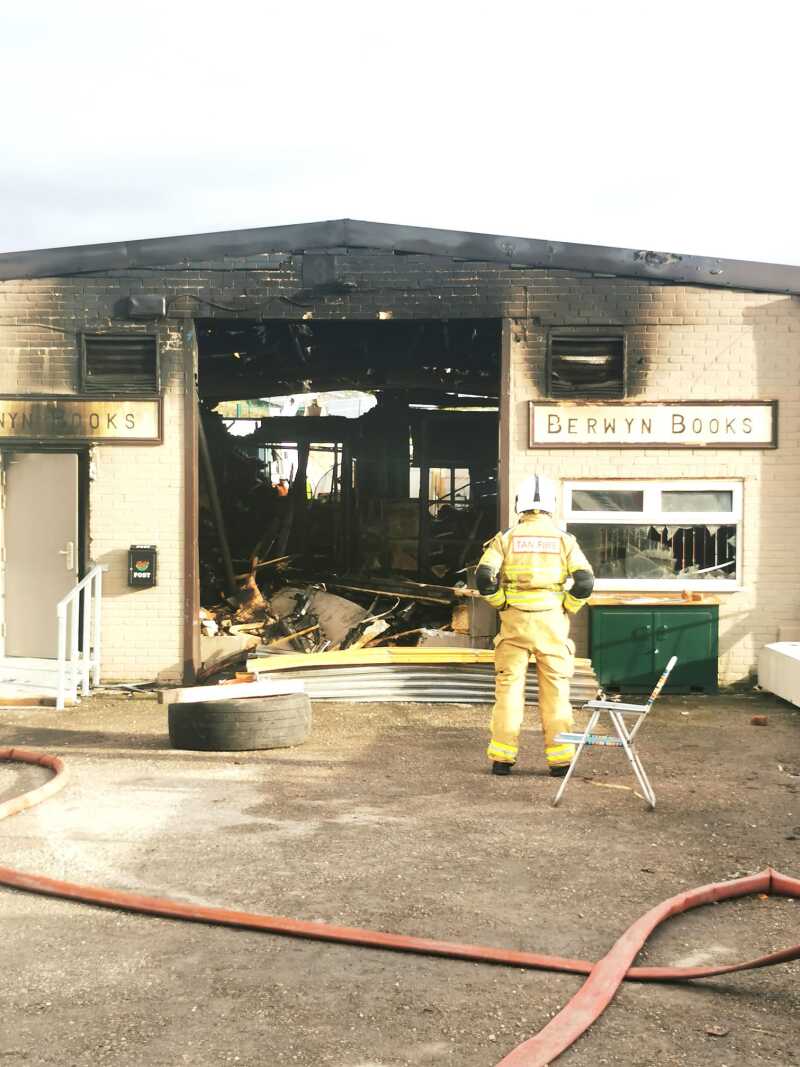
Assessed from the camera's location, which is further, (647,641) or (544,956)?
(647,641)

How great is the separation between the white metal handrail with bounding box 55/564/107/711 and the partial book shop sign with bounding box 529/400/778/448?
15.9ft

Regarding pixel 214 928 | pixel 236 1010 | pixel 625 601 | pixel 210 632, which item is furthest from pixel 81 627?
pixel 236 1010

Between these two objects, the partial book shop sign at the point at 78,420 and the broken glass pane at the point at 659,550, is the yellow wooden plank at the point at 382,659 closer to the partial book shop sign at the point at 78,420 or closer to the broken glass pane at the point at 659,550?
the broken glass pane at the point at 659,550

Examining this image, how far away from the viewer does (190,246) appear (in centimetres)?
1299

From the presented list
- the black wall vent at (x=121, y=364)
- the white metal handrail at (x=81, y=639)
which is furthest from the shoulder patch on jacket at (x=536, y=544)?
the black wall vent at (x=121, y=364)

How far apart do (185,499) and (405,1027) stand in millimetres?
9326

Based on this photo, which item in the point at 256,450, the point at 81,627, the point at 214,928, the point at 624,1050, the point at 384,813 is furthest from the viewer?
the point at 256,450

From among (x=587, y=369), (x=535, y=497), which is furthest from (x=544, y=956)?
(x=587, y=369)

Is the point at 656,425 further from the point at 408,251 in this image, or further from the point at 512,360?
the point at 408,251

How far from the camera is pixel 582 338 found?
13.0 metres

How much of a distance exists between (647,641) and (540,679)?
12.5ft

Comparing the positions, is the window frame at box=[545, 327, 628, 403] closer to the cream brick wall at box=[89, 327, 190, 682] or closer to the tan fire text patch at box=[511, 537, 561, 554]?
the cream brick wall at box=[89, 327, 190, 682]

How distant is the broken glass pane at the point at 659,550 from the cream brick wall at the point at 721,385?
0.84 ft

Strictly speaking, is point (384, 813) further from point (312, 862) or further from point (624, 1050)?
point (624, 1050)
